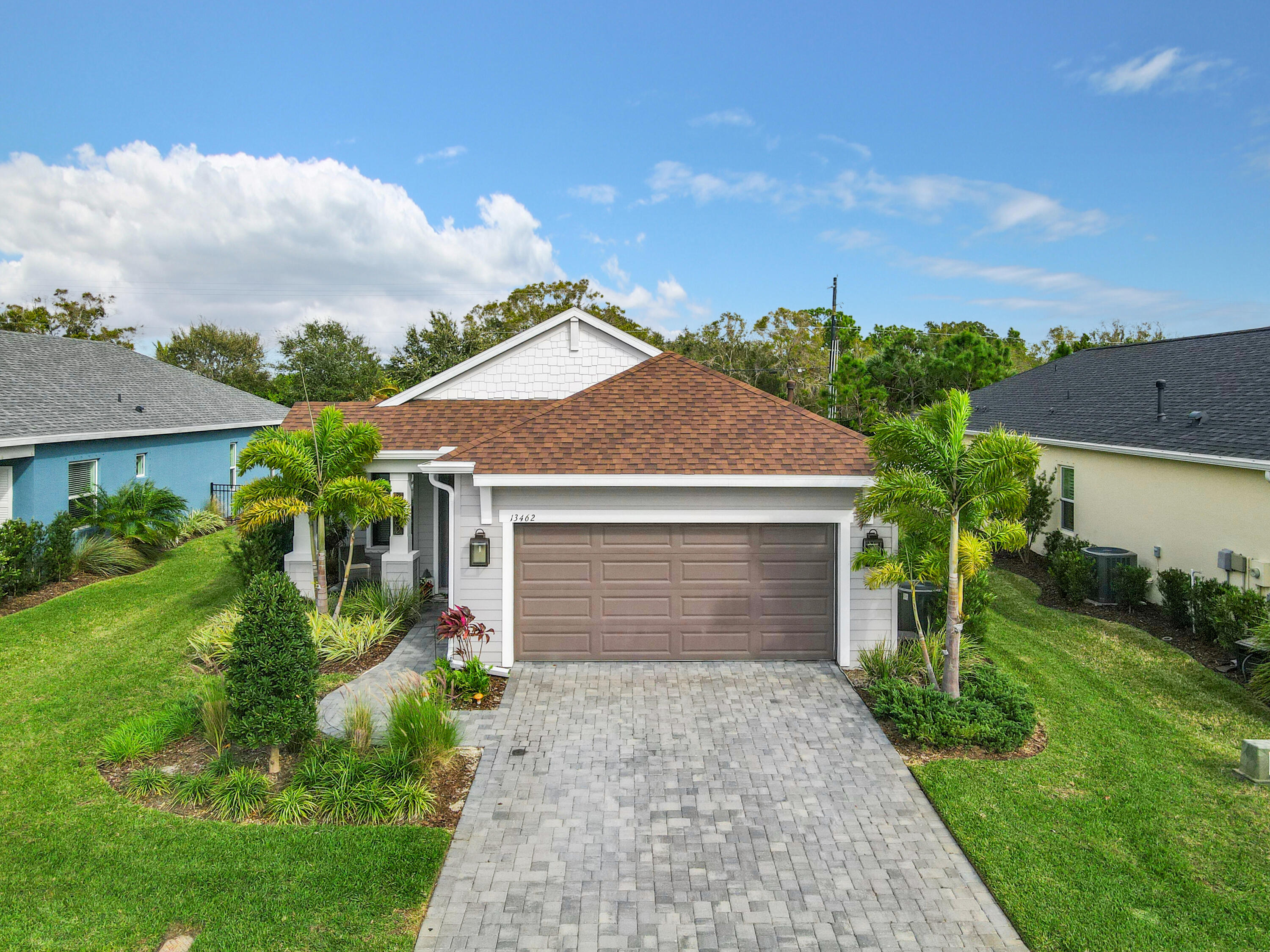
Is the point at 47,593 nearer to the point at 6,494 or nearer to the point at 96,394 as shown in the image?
the point at 6,494

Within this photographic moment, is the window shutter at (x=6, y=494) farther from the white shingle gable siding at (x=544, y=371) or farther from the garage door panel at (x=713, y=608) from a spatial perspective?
the garage door panel at (x=713, y=608)

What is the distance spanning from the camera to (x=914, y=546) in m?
8.84

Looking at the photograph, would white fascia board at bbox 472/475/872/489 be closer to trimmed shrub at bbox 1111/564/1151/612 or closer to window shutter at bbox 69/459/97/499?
trimmed shrub at bbox 1111/564/1151/612

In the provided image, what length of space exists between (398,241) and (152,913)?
93.6 feet

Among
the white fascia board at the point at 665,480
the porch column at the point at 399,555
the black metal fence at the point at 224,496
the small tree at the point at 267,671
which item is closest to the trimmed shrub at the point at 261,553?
the porch column at the point at 399,555

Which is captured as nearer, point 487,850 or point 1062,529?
point 487,850

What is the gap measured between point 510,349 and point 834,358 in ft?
47.9

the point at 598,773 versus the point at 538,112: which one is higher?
the point at 538,112

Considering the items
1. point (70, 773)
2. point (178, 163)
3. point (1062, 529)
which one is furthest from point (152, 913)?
point (178, 163)

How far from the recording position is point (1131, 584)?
42.3 ft

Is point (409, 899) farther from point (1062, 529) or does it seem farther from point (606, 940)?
point (1062, 529)

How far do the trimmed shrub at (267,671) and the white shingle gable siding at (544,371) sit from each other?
28.6ft

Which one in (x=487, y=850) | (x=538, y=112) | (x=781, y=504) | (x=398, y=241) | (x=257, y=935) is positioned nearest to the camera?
(x=257, y=935)

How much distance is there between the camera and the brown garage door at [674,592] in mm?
10430
